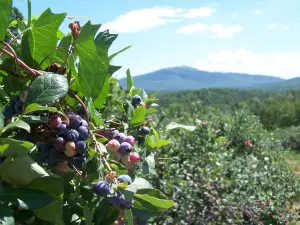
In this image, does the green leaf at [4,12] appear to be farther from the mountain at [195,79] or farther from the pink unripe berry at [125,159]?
the mountain at [195,79]

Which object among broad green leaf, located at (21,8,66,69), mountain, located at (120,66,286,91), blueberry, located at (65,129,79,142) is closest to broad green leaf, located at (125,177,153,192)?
blueberry, located at (65,129,79,142)

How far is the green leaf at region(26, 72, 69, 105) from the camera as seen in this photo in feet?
1.83

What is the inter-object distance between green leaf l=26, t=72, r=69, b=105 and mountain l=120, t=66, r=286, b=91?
160m

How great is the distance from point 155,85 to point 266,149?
505 ft

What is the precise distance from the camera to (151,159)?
0.87 metres

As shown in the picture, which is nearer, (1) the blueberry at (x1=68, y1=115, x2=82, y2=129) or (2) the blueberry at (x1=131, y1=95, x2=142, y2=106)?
(1) the blueberry at (x1=68, y1=115, x2=82, y2=129)

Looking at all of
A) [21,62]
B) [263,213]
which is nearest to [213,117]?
[263,213]

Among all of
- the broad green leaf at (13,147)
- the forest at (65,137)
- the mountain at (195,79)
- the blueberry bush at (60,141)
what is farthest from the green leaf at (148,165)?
the mountain at (195,79)

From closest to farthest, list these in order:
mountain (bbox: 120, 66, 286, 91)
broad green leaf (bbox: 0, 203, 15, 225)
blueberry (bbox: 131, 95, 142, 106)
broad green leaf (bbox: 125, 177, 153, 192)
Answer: broad green leaf (bbox: 0, 203, 15, 225) → broad green leaf (bbox: 125, 177, 153, 192) → blueberry (bbox: 131, 95, 142, 106) → mountain (bbox: 120, 66, 286, 91)

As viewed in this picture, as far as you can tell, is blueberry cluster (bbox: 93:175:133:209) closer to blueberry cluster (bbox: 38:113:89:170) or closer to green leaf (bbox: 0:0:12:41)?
blueberry cluster (bbox: 38:113:89:170)

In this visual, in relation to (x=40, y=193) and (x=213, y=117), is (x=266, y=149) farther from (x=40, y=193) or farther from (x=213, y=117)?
(x=40, y=193)

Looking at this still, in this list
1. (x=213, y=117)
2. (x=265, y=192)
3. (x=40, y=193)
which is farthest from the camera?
(x=213, y=117)

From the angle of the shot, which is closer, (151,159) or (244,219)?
(151,159)

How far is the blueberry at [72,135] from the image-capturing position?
1.84 feet
